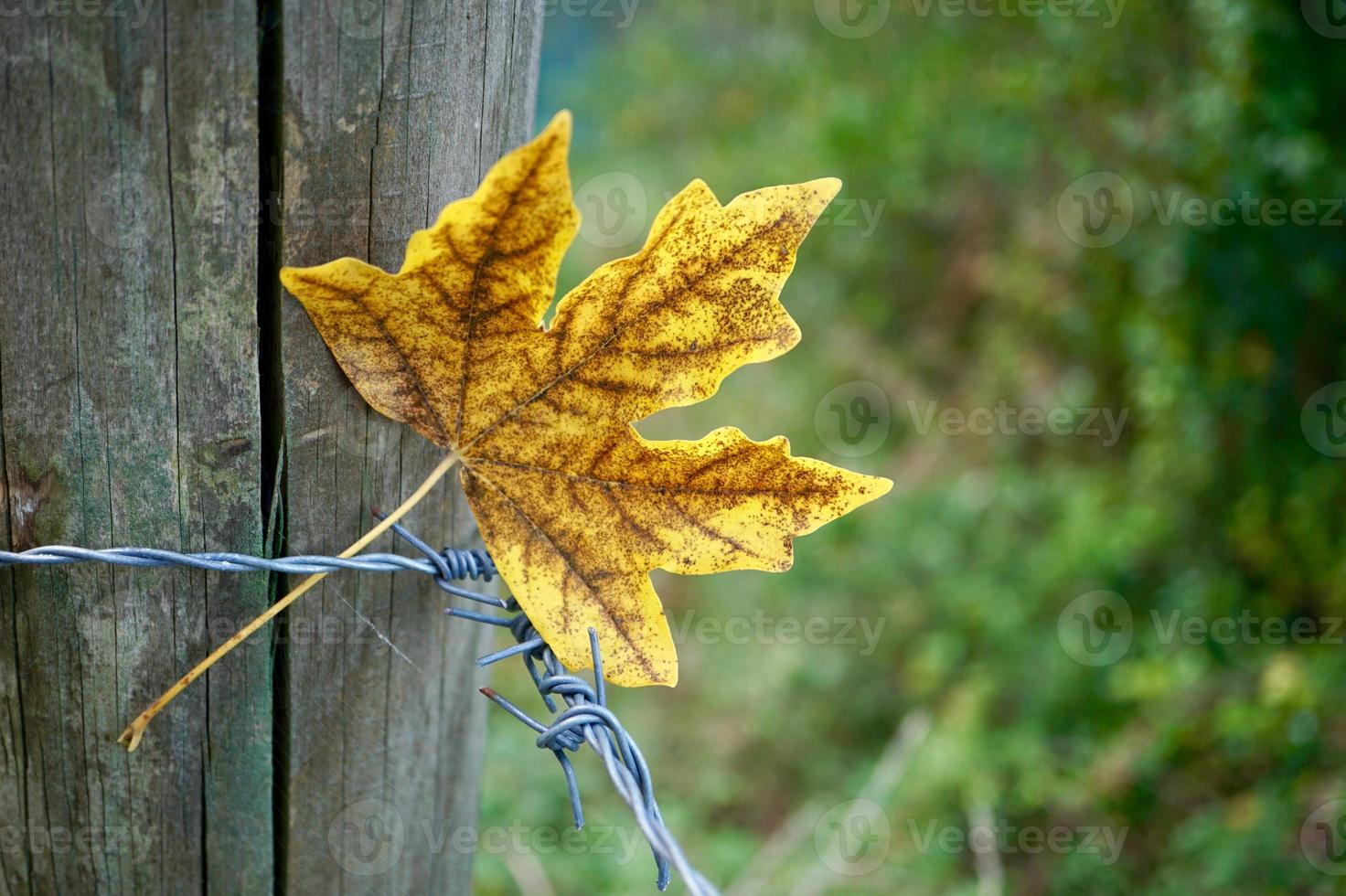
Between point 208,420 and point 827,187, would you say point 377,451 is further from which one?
point 827,187

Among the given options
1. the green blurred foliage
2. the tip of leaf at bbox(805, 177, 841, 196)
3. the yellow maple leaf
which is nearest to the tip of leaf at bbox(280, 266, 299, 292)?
the yellow maple leaf

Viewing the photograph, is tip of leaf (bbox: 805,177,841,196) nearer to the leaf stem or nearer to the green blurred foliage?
the leaf stem

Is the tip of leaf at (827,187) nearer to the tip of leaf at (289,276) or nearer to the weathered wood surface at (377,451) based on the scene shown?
the weathered wood surface at (377,451)

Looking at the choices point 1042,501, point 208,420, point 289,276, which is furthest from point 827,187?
point 1042,501

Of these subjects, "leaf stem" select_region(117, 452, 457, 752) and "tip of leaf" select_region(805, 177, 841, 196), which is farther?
"leaf stem" select_region(117, 452, 457, 752)

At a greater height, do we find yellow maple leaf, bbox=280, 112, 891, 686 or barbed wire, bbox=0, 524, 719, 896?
yellow maple leaf, bbox=280, 112, 891, 686

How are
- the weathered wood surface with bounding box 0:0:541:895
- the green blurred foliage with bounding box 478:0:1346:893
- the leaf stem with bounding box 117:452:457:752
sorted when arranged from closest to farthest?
the weathered wood surface with bounding box 0:0:541:895, the leaf stem with bounding box 117:452:457:752, the green blurred foliage with bounding box 478:0:1346:893

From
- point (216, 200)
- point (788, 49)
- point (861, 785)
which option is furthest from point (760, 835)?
point (788, 49)

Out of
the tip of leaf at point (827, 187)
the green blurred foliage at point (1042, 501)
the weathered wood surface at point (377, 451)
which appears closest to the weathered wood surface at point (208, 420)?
the weathered wood surface at point (377, 451)
